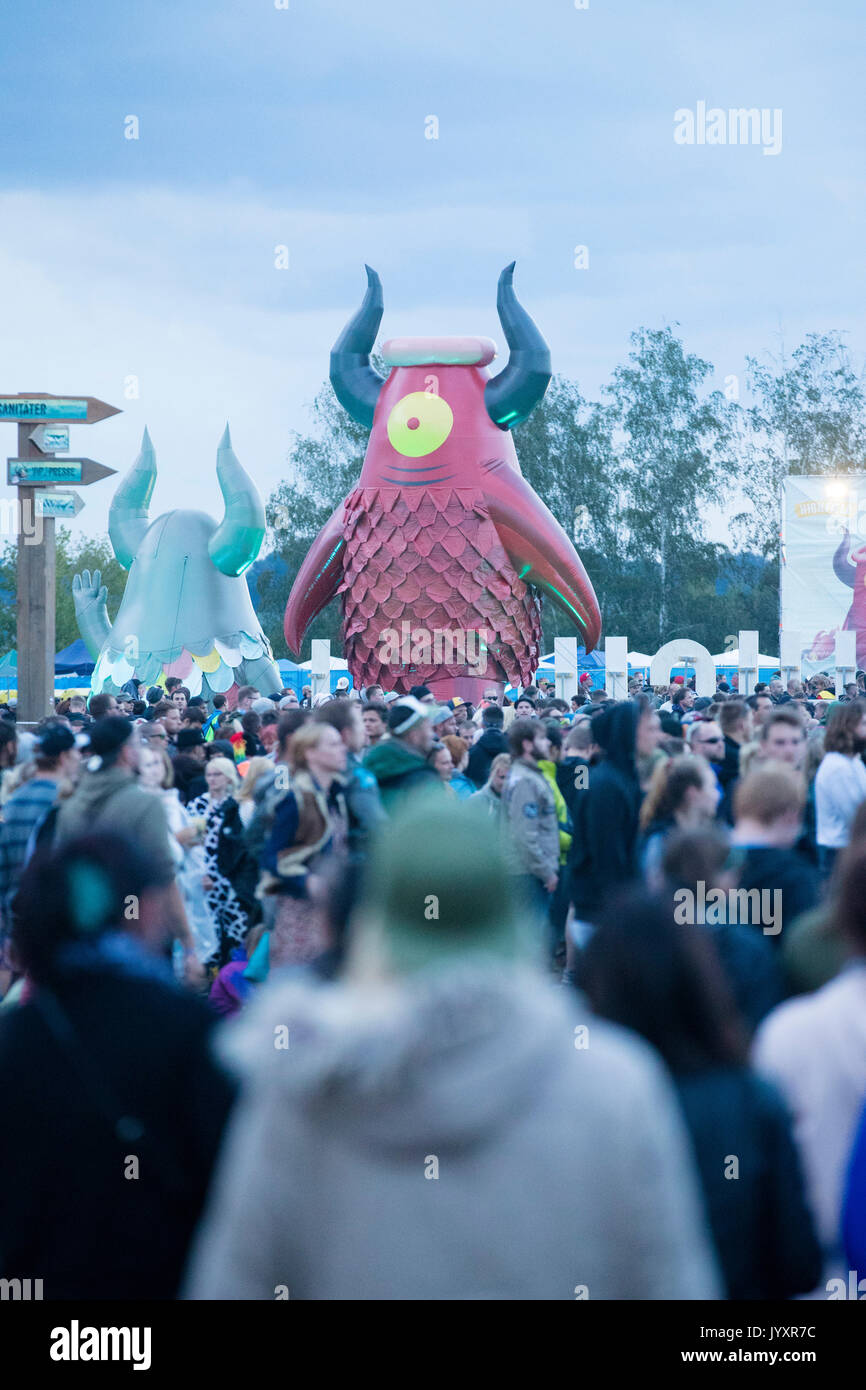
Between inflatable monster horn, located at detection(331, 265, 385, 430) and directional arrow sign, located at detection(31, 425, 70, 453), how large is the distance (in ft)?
22.8

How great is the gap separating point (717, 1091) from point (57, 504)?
25.6 feet

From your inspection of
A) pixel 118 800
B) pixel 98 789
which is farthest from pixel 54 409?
pixel 118 800

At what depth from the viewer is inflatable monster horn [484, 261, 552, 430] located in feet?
50.5

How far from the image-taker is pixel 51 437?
369 inches

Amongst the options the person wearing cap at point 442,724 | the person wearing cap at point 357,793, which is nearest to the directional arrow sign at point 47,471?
the person wearing cap at point 442,724

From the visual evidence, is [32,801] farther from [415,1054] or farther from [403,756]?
[415,1054]

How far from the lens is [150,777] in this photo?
618 cm

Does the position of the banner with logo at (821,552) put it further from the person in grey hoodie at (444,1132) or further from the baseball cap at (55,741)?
the person in grey hoodie at (444,1132)

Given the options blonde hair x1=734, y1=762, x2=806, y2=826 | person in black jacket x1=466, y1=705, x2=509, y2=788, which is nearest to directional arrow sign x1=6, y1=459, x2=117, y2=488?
person in black jacket x1=466, y1=705, x2=509, y2=788

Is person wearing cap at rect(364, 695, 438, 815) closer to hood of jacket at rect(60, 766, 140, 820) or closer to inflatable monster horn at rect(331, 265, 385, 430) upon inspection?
hood of jacket at rect(60, 766, 140, 820)

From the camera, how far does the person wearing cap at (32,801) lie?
5246 mm

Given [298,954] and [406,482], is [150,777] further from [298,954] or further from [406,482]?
[406,482]
